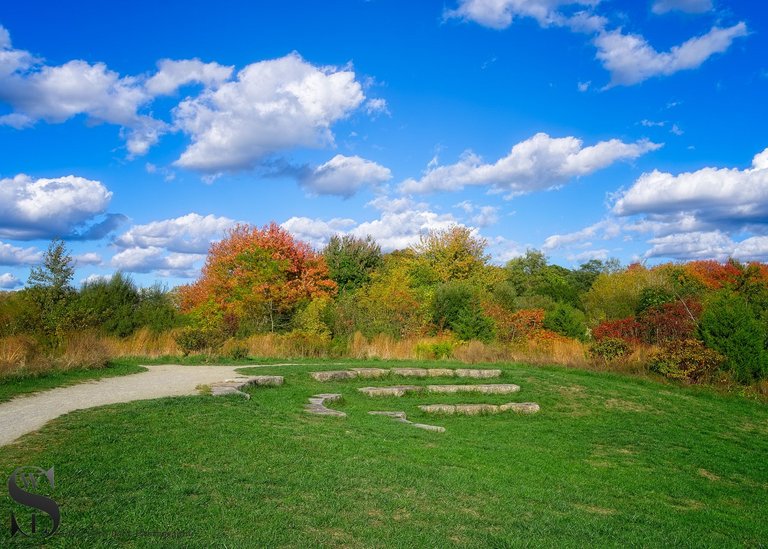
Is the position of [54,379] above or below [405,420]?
above

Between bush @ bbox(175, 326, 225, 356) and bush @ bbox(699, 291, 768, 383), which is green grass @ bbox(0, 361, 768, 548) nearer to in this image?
bush @ bbox(699, 291, 768, 383)

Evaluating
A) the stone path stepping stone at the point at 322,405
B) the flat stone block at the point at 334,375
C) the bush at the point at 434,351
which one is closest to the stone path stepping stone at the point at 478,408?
the stone path stepping stone at the point at 322,405

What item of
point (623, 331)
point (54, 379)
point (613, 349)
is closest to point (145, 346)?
point (54, 379)

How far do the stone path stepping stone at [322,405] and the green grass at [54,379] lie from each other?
426cm

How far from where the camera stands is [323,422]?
7430 millimetres

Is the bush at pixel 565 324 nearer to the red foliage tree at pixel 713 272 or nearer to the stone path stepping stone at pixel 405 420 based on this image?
the red foliage tree at pixel 713 272

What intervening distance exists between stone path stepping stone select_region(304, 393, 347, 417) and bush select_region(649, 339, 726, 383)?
31.1ft

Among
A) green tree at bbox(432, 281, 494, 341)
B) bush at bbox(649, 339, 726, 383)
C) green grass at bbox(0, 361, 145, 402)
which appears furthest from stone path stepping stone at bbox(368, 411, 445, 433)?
green tree at bbox(432, 281, 494, 341)

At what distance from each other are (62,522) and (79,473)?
987 mm

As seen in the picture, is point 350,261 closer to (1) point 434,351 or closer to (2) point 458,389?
(1) point 434,351

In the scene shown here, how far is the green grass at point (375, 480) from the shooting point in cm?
374

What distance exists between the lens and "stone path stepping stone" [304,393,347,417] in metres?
8.21

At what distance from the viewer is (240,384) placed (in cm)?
986

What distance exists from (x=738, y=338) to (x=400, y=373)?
8770 millimetres
